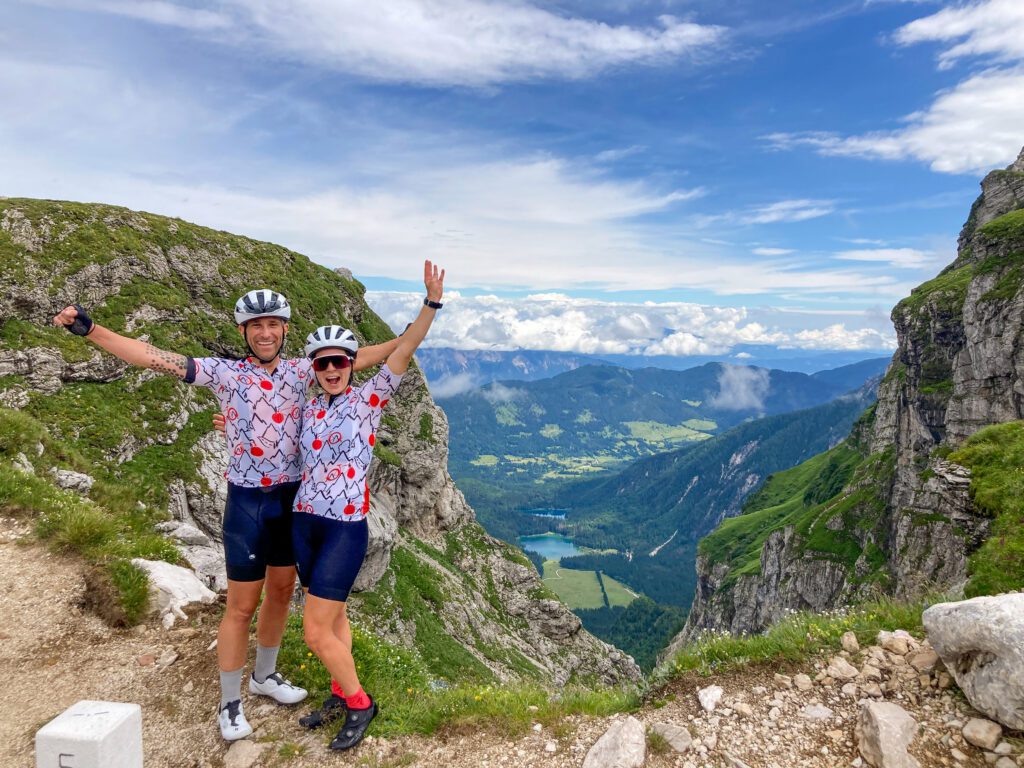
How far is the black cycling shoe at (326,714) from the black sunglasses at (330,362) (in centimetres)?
533

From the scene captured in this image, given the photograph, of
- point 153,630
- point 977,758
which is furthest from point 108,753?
point 977,758

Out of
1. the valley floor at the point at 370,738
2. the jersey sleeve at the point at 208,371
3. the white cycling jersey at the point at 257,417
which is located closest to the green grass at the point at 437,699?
the valley floor at the point at 370,738

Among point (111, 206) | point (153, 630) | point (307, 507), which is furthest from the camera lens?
point (111, 206)

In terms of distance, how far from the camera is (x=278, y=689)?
8578 mm

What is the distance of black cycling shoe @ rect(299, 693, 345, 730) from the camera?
800 cm

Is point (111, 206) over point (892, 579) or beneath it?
over

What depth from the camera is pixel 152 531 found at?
15.7 metres

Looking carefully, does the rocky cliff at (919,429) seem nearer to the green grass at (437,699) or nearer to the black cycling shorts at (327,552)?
the green grass at (437,699)

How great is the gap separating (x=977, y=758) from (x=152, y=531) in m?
19.0

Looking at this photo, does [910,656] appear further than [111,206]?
No

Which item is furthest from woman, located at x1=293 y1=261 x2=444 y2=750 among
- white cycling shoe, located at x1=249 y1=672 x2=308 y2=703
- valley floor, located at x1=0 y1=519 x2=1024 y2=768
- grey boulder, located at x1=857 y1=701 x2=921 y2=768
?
grey boulder, located at x1=857 y1=701 x2=921 y2=768

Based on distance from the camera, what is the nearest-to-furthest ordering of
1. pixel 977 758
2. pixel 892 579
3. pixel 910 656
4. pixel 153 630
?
pixel 977 758
pixel 910 656
pixel 153 630
pixel 892 579

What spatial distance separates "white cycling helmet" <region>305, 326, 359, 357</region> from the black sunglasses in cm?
12

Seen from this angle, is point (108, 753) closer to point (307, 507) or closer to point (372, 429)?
point (307, 507)
